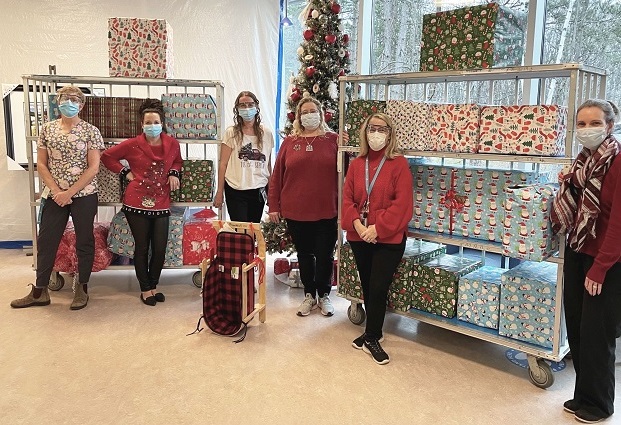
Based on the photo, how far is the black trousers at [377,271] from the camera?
346 cm

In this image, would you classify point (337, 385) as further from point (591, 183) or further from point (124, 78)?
point (124, 78)

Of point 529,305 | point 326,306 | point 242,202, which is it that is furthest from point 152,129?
point 529,305

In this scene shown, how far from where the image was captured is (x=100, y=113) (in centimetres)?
455

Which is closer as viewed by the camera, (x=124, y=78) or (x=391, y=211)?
(x=391, y=211)

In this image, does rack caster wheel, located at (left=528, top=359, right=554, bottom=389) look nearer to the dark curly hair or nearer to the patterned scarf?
the patterned scarf

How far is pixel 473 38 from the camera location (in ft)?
10.8

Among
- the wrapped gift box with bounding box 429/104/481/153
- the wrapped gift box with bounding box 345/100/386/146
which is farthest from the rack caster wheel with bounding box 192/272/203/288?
the wrapped gift box with bounding box 429/104/481/153

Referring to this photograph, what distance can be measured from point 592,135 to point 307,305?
2360mm

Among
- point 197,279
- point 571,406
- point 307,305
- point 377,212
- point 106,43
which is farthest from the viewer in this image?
point 106,43

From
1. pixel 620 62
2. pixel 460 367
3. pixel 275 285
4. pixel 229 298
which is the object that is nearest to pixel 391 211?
pixel 460 367

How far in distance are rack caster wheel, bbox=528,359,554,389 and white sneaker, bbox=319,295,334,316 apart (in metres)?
1.53

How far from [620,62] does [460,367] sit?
265cm

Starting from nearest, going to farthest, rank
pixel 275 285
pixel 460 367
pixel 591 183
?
1. pixel 591 183
2. pixel 460 367
3. pixel 275 285

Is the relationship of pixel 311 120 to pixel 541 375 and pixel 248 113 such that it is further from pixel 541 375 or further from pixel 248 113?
pixel 541 375
